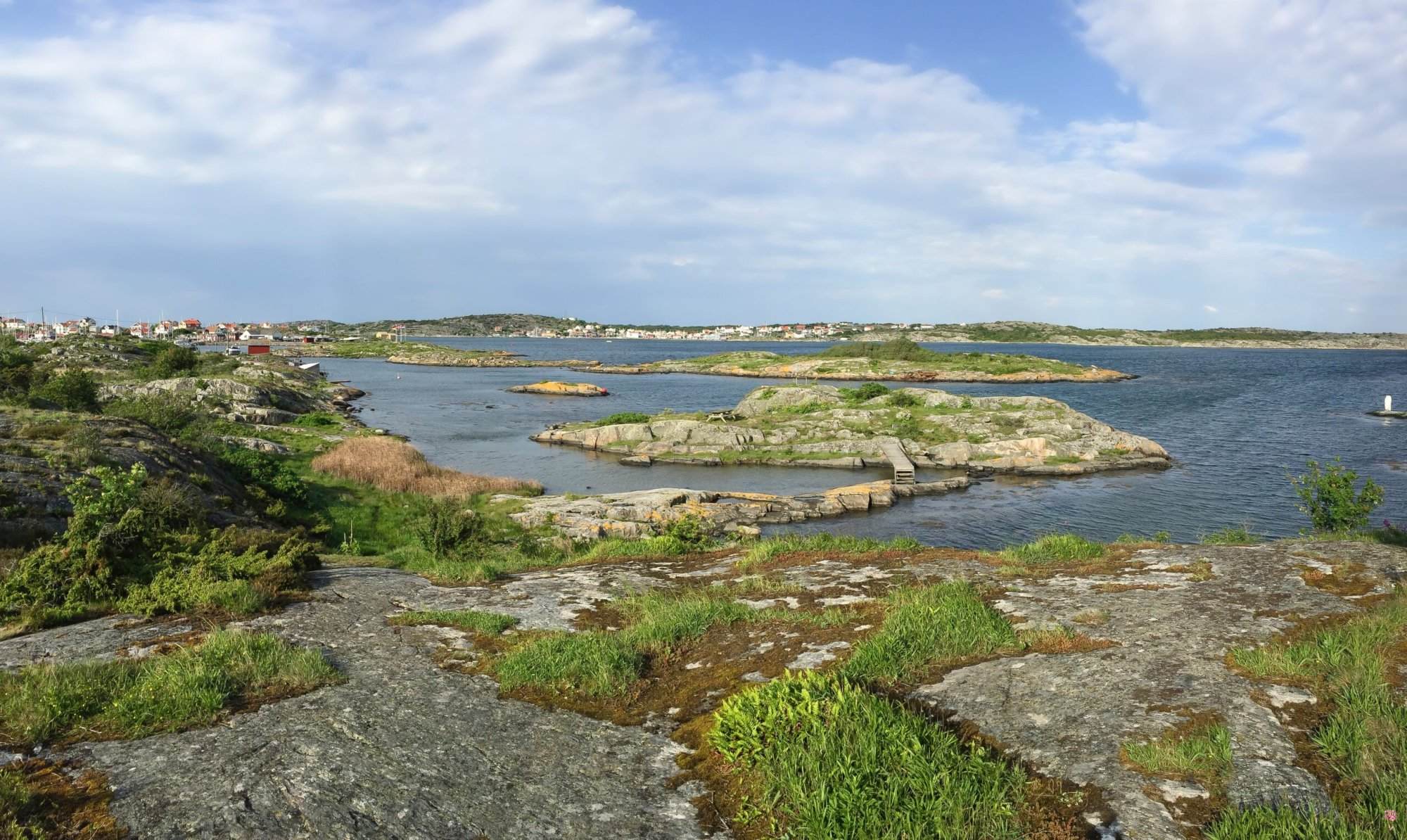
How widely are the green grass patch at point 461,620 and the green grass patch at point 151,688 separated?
157 centimetres

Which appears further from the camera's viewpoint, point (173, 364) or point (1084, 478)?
point (173, 364)

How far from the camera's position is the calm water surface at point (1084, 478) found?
122 feet

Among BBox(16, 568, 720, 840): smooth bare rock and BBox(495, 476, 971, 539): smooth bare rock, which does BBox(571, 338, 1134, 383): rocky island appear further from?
BBox(16, 568, 720, 840): smooth bare rock

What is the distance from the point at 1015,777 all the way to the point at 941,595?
4.12 metres

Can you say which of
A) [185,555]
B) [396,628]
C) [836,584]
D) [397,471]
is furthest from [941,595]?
[397,471]

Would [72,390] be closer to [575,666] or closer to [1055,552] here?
[575,666]

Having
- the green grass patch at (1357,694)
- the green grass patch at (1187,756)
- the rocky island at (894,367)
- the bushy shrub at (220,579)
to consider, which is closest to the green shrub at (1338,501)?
the green grass patch at (1357,694)

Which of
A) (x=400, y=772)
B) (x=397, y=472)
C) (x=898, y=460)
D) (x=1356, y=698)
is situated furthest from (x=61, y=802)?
(x=898, y=460)

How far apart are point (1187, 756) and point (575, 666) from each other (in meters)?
5.23

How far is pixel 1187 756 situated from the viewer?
479 cm

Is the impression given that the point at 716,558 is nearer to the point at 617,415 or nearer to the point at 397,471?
the point at 397,471

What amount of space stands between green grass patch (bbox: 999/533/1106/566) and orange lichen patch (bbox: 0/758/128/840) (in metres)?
10.5

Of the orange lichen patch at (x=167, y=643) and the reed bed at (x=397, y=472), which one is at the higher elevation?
the orange lichen patch at (x=167, y=643)

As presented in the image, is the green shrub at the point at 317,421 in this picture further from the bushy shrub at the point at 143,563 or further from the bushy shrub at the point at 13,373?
the bushy shrub at the point at 143,563
